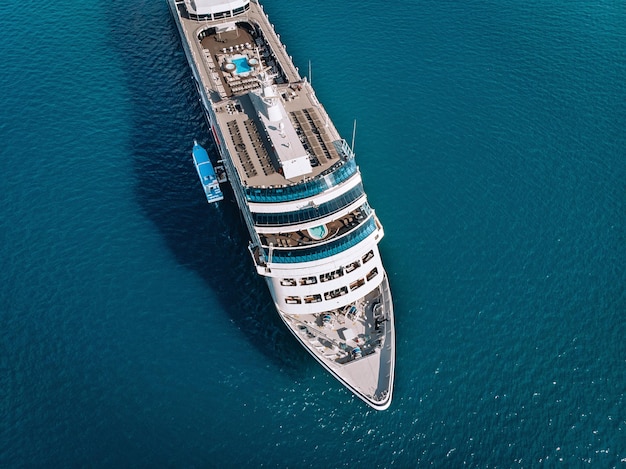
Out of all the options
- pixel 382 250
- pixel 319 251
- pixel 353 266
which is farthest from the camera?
pixel 382 250

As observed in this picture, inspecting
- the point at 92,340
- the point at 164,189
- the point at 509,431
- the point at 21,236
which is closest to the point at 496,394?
the point at 509,431

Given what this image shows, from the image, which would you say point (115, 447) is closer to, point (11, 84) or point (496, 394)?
point (496, 394)

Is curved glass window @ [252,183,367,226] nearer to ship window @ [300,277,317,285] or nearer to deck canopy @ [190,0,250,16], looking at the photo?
ship window @ [300,277,317,285]

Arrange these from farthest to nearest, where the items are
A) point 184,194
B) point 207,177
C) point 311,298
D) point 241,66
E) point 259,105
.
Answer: point 241,66 → point 184,194 → point 207,177 → point 259,105 → point 311,298

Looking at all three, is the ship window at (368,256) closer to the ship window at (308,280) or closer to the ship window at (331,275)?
the ship window at (331,275)

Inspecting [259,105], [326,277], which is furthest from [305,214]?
[259,105]

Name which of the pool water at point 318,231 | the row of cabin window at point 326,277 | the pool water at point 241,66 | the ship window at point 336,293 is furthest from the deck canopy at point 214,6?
the ship window at point 336,293

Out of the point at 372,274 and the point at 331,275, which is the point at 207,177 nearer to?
the point at 331,275
